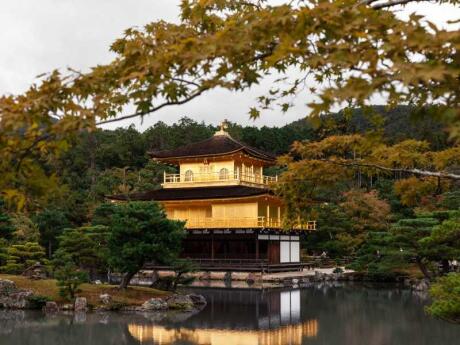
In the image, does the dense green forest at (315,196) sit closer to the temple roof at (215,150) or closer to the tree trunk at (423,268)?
the tree trunk at (423,268)

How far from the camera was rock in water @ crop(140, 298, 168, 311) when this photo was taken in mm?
17759

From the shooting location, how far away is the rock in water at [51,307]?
16.9m

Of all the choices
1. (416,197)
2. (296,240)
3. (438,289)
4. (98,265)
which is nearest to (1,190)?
(416,197)

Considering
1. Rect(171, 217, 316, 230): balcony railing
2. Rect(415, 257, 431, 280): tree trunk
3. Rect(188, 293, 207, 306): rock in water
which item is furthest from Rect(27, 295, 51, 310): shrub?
Rect(415, 257, 431, 280): tree trunk

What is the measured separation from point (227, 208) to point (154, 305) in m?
14.3

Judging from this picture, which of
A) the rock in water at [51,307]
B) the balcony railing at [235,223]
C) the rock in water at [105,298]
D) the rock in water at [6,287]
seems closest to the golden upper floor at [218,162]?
the balcony railing at [235,223]

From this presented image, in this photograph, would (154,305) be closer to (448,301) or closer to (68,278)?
(68,278)

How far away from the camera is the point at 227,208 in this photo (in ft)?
105

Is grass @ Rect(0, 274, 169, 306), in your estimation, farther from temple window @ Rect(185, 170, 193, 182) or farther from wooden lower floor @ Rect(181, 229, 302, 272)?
temple window @ Rect(185, 170, 193, 182)

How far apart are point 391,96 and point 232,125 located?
66717mm

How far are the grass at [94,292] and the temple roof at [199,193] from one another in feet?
38.7

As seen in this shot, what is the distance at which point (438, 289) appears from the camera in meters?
8.91

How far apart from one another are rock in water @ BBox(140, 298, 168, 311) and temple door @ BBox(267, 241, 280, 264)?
13616 mm

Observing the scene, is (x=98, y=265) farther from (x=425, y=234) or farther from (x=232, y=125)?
(x=232, y=125)
